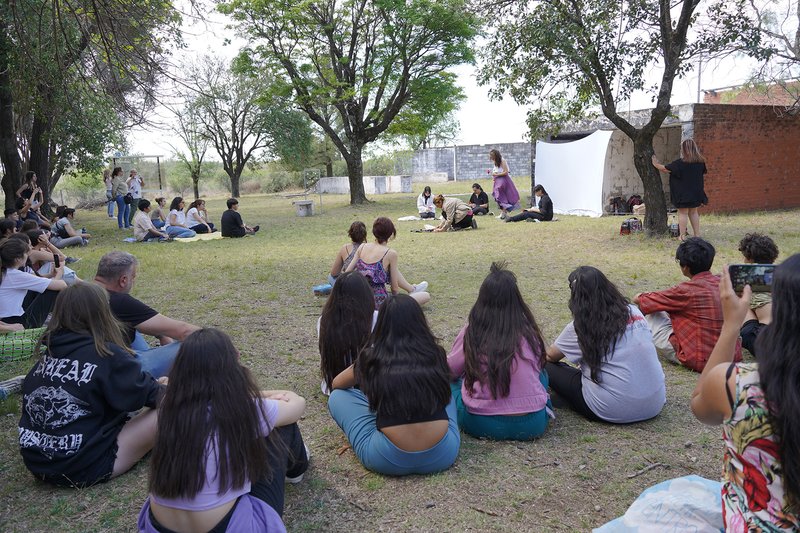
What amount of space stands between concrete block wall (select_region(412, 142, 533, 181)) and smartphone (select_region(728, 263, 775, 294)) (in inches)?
1311

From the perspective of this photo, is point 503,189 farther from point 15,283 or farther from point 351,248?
point 15,283

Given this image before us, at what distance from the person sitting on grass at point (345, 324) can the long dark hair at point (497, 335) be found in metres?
0.63

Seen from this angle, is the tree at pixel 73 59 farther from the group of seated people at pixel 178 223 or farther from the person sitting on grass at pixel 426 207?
the person sitting on grass at pixel 426 207

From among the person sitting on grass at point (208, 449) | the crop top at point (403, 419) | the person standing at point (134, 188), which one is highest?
the person standing at point (134, 188)

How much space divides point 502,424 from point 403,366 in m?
0.88

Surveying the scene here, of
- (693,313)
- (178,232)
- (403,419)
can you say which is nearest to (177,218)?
(178,232)

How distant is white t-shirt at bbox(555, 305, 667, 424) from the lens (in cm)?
350

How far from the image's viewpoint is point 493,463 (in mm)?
3291

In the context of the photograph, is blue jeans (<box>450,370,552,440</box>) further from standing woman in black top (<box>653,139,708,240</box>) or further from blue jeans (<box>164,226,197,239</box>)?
blue jeans (<box>164,226,197,239</box>)

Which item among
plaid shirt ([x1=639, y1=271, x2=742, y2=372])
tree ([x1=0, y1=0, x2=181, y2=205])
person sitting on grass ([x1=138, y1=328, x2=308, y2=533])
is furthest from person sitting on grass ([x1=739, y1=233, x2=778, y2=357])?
tree ([x1=0, y1=0, x2=181, y2=205])

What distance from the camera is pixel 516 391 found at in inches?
134

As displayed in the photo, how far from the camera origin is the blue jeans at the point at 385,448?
10.1 feet

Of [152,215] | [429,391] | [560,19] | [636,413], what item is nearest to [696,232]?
[560,19]

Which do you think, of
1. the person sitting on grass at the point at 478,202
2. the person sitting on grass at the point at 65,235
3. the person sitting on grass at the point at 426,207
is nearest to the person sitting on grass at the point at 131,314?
the person sitting on grass at the point at 65,235
